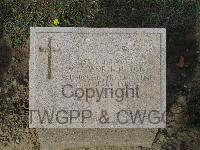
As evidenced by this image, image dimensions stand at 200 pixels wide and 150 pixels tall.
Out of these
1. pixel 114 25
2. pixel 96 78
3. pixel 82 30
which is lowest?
pixel 96 78

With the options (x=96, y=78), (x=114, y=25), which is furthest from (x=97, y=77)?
(x=114, y=25)

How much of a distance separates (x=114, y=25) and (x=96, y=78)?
4.98ft

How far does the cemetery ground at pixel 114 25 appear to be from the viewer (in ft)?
21.0

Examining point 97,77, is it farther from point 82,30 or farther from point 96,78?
point 82,30

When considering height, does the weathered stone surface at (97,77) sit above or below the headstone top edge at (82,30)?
below

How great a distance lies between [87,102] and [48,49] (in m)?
0.71

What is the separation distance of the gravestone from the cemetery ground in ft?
2.97

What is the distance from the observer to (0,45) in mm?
6812

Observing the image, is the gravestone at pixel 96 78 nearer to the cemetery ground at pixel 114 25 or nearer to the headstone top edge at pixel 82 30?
the headstone top edge at pixel 82 30

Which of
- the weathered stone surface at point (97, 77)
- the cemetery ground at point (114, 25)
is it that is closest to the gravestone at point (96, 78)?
the weathered stone surface at point (97, 77)

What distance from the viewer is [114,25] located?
6879 mm

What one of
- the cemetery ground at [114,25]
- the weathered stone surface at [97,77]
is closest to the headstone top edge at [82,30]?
the weathered stone surface at [97,77]

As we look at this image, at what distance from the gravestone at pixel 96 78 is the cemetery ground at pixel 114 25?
35.6 inches

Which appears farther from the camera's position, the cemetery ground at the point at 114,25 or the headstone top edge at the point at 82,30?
the cemetery ground at the point at 114,25
